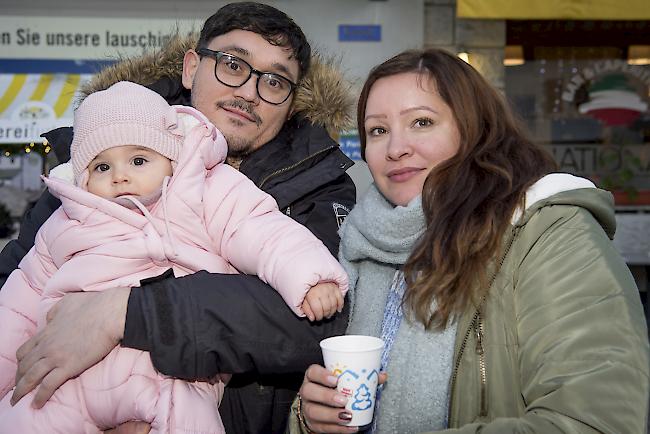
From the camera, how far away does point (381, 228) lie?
2.21 meters

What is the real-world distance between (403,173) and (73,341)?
1143 millimetres

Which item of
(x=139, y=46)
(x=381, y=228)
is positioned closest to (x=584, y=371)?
(x=381, y=228)

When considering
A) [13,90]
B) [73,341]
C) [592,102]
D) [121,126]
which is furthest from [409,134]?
[592,102]

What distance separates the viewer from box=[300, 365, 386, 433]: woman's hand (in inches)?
69.8

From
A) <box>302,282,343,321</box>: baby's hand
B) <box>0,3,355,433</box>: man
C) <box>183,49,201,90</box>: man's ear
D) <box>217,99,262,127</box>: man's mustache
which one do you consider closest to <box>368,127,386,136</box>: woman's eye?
<box>0,3,355,433</box>: man

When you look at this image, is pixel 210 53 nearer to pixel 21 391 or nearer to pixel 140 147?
pixel 140 147

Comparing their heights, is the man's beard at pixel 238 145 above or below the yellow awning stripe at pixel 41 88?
below

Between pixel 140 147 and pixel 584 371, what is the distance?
4.97ft

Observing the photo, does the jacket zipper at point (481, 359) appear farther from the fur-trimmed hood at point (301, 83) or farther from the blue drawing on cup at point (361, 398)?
the fur-trimmed hood at point (301, 83)

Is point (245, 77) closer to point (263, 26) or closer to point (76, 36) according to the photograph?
point (263, 26)

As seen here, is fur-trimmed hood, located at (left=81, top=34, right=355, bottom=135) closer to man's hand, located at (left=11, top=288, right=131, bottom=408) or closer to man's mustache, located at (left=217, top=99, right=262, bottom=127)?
man's mustache, located at (left=217, top=99, right=262, bottom=127)

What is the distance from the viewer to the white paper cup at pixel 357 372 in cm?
173

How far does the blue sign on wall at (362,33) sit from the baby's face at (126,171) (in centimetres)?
496

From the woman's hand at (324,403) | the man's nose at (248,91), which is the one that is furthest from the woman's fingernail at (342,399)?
the man's nose at (248,91)
